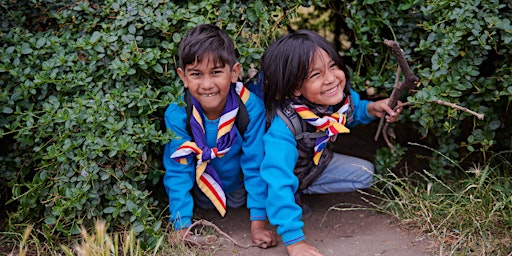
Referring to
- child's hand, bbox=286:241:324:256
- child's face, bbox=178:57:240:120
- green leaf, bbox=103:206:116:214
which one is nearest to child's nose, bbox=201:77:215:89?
child's face, bbox=178:57:240:120

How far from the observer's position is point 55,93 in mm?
3758

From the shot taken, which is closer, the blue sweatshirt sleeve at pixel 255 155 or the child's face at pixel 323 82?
the child's face at pixel 323 82

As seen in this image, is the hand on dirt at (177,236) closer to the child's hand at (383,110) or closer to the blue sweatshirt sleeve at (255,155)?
the blue sweatshirt sleeve at (255,155)

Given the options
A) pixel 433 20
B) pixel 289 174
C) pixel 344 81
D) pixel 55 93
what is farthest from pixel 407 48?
pixel 55 93

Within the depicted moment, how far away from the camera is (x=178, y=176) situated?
12.4 ft

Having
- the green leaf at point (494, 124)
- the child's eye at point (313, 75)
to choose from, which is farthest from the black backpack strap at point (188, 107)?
the green leaf at point (494, 124)

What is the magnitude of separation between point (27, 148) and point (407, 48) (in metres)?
2.30

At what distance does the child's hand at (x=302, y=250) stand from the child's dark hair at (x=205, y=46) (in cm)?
104

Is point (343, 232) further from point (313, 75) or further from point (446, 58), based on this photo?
point (446, 58)

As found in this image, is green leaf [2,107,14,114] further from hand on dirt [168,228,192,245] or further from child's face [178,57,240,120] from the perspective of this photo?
hand on dirt [168,228,192,245]

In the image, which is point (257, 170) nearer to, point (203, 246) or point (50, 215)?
point (203, 246)

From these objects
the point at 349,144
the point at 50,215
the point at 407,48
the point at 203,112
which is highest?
the point at 407,48

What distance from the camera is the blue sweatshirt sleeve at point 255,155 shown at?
3797mm

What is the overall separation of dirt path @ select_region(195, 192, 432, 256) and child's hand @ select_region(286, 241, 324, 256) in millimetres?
120
